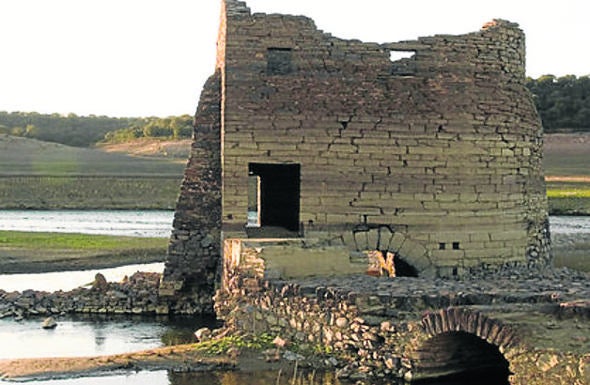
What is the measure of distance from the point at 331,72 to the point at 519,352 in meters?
7.05

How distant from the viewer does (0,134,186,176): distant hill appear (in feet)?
203

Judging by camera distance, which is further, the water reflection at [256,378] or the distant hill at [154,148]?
the distant hill at [154,148]

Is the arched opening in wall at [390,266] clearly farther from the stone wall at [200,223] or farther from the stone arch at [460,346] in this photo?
the stone arch at [460,346]

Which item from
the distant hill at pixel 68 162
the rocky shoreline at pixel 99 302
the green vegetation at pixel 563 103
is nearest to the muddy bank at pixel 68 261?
the rocky shoreline at pixel 99 302

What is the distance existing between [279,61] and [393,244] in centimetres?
351

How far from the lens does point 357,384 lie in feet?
40.9

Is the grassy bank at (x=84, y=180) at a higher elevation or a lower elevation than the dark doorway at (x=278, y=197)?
lower

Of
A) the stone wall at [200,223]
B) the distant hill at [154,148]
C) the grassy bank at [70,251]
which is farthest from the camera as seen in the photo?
the distant hill at [154,148]

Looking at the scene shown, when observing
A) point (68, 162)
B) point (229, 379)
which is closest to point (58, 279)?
point (229, 379)

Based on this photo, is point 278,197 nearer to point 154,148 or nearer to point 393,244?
point 393,244

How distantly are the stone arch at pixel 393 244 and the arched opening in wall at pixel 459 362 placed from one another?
11.7ft

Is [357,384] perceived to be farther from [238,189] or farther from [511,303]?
[238,189]

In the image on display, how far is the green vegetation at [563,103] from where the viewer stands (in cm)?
6412

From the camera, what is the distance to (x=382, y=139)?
1683cm
